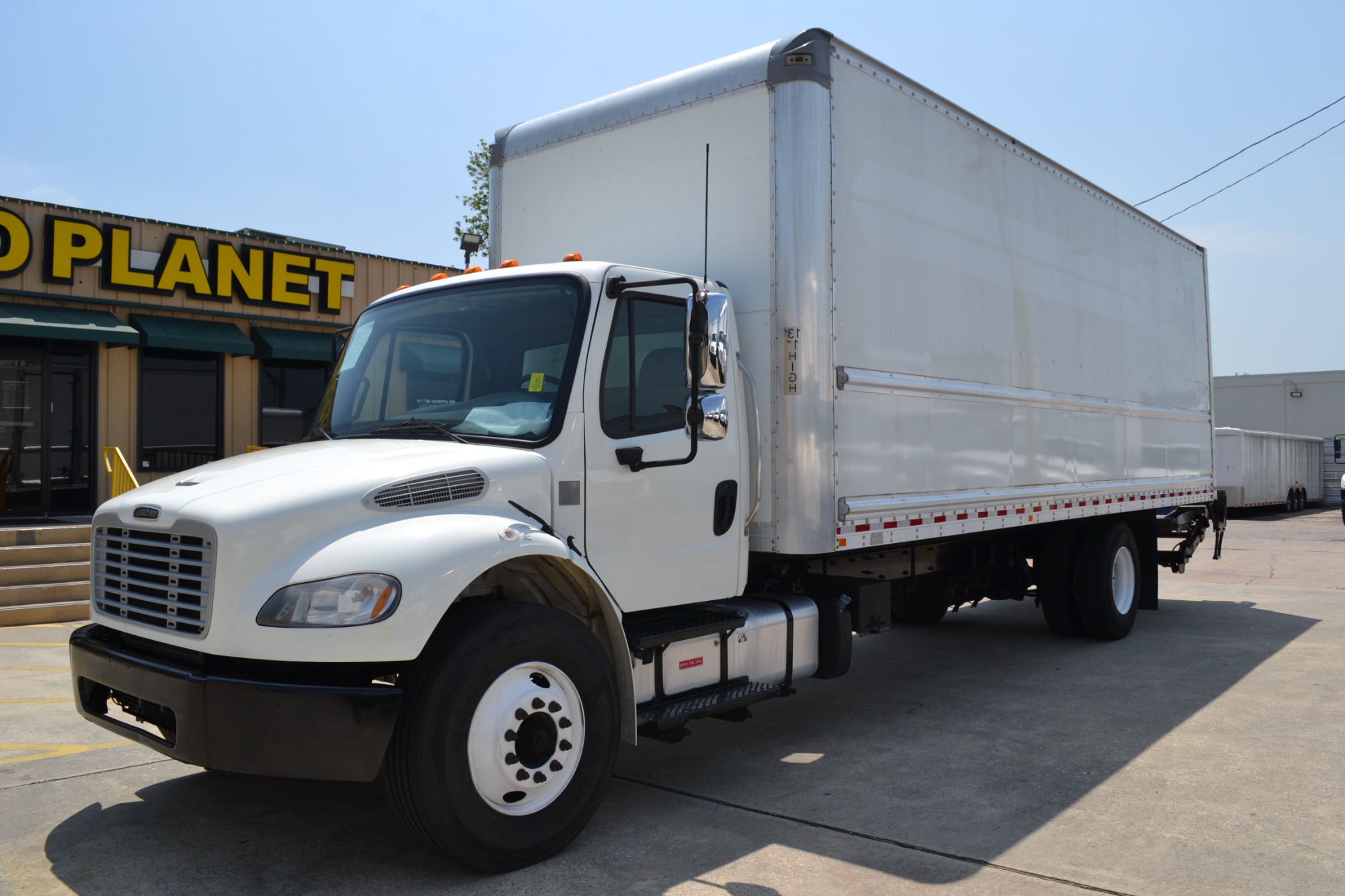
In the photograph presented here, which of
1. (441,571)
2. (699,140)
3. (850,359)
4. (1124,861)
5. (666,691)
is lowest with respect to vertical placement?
(1124,861)

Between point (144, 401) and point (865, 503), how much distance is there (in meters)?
14.3

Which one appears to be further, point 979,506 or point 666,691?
point 979,506

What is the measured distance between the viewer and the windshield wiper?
15.1 feet

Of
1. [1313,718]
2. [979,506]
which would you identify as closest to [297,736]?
[979,506]

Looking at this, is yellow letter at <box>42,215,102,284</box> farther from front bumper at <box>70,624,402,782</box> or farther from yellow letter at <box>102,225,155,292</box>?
front bumper at <box>70,624,402,782</box>

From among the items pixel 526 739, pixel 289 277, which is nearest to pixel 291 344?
pixel 289 277

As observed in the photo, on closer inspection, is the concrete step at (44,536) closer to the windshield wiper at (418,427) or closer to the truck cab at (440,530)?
the truck cab at (440,530)

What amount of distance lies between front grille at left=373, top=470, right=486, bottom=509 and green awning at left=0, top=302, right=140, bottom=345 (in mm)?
13339

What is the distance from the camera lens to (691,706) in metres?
5.04

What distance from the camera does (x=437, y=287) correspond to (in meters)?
5.36

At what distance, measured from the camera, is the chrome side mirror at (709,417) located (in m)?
4.83

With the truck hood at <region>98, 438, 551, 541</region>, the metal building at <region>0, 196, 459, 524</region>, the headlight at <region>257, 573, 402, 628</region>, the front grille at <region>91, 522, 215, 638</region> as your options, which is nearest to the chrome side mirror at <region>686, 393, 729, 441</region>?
the truck hood at <region>98, 438, 551, 541</region>

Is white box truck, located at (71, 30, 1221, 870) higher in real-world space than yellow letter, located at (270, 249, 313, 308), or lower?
lower

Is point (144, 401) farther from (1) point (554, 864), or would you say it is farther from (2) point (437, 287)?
(1) point (554, 864)
